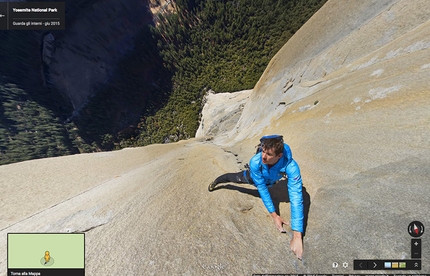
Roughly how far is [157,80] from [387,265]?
44.4 metres

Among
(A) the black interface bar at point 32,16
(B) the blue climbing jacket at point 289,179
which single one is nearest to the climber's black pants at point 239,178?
(B) the blue climbing jacket at point 289,179

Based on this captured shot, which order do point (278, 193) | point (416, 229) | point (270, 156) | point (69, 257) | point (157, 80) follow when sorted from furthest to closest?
1. point (157, 80)
2. point (278, 193)
3. point (69, 257)
4. point (270, 156)
5. point (416, 229)

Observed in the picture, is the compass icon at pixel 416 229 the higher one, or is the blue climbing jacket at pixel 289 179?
the blue climbing jacket at pixel 289 179

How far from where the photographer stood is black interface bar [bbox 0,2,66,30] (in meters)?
14.3

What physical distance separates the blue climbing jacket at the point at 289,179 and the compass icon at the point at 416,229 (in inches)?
53.0

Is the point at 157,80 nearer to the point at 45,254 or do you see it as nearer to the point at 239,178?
the point at 239,178

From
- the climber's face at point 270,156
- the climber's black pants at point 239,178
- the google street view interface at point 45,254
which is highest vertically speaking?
the climber's face at point 270,156

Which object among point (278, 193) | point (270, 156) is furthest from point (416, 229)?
point (278, 193)

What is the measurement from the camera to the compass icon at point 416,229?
7.63 ft

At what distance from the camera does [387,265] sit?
223 centimetres

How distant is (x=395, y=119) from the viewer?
13.3ft

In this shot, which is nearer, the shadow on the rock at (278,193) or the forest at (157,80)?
the shadow on the rock at (278,193)

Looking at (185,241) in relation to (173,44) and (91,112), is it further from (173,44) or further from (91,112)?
(91,112)

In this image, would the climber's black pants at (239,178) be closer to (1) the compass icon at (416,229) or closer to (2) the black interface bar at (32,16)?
(1) the compass icon at (416,229)
